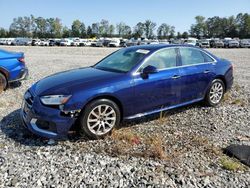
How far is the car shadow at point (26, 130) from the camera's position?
452 centimetres

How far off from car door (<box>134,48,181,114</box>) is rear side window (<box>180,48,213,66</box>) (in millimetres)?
218

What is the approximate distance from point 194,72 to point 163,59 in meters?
0.78

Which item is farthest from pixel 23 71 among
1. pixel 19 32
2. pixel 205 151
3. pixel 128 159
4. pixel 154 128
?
pixel 19 32

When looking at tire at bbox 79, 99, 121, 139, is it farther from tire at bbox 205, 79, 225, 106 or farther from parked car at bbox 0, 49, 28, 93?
parked car at bbox 0, 49, 28, 93

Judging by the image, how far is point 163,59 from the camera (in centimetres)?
551

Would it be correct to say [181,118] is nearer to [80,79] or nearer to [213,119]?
[213,119]

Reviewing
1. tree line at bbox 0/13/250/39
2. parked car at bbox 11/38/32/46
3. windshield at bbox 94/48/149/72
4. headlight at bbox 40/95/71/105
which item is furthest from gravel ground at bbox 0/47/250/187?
tree line at bbox 0/13/250/39

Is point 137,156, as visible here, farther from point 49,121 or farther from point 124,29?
point 124,29

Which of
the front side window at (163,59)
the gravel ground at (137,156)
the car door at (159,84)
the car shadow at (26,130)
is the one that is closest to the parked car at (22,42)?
the car shadow at (26,130)

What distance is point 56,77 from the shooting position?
5254 mm

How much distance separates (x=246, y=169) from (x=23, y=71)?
6.62 m

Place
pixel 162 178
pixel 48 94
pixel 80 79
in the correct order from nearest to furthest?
pixel 162 178, pixel 48 94, pixel 80 79

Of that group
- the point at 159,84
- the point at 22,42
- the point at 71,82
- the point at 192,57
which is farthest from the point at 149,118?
the point at 22,42

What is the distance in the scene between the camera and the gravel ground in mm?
3451
